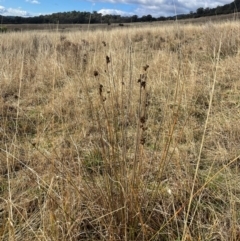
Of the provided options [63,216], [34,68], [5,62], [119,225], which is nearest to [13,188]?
[63,216]

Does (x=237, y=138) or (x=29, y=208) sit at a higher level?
(x=237, y=138)

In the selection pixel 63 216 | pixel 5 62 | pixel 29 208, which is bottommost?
pixel 29 208

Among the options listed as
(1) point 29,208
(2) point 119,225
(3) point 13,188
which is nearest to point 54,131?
(3) point 13,188

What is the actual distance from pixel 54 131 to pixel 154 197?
4.68 feet

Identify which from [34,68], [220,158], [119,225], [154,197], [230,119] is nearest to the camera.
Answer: [119,225]

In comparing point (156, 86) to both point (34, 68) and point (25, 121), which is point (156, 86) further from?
point (34, 68)

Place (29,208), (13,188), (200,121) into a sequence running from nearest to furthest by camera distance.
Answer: (29,208) < (13,188) < (200,121)

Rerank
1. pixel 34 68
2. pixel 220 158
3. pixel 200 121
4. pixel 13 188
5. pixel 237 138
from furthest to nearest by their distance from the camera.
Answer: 1. pixel 34 68
2. pixel 200 121
3. pixel 237 138
4. pixel 220 158
5. pixel 13 188

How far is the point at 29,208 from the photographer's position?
1718 mm

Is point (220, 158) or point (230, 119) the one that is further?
point (230, 119)

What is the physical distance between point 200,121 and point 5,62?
3.12 metres

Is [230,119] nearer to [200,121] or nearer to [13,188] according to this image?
[200,121]

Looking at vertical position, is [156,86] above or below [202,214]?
above

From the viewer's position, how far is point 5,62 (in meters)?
4.80
